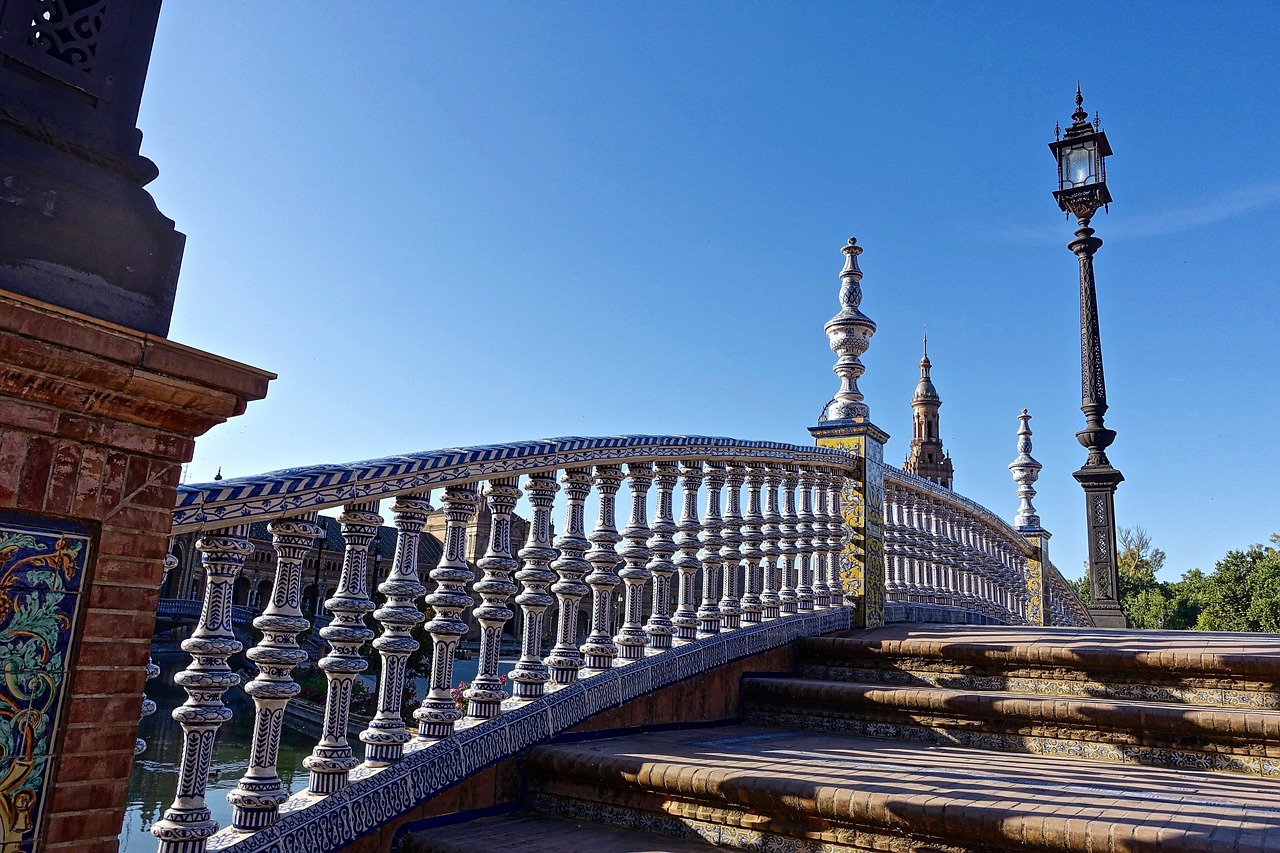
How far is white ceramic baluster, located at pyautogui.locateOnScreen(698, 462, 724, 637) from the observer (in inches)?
206

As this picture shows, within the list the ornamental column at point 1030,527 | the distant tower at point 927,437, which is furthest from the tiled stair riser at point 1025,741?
the distant tower at point 927,437

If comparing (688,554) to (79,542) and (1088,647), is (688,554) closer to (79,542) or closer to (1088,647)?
(1088,647)

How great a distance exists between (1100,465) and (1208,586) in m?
41.9

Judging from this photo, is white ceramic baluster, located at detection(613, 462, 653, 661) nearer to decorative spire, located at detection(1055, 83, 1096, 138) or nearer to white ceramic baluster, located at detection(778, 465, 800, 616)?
white ceramic baluster, located at detection(778, 465, 800, 616)

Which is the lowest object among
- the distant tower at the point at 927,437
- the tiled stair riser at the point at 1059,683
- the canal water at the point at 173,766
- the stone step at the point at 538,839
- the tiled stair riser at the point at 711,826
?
the canal water at the point at 173,766

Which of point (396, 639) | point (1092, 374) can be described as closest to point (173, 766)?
point (396, 639)

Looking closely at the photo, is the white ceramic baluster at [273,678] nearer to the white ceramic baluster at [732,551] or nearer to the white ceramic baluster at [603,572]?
the white ceramic baluster at [603,572]

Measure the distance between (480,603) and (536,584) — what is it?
45cm

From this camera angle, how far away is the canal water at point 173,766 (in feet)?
16.5

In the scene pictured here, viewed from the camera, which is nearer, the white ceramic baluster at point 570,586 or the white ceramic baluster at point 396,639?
the white ceramic baluster at point 396,639

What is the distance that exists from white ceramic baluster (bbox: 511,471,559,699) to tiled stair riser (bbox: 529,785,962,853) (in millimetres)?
470

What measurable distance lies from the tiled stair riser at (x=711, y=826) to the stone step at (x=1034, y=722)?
Result: 1.70 m

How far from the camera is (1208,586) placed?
4666 centimetres

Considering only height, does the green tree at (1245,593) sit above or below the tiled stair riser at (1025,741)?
above
